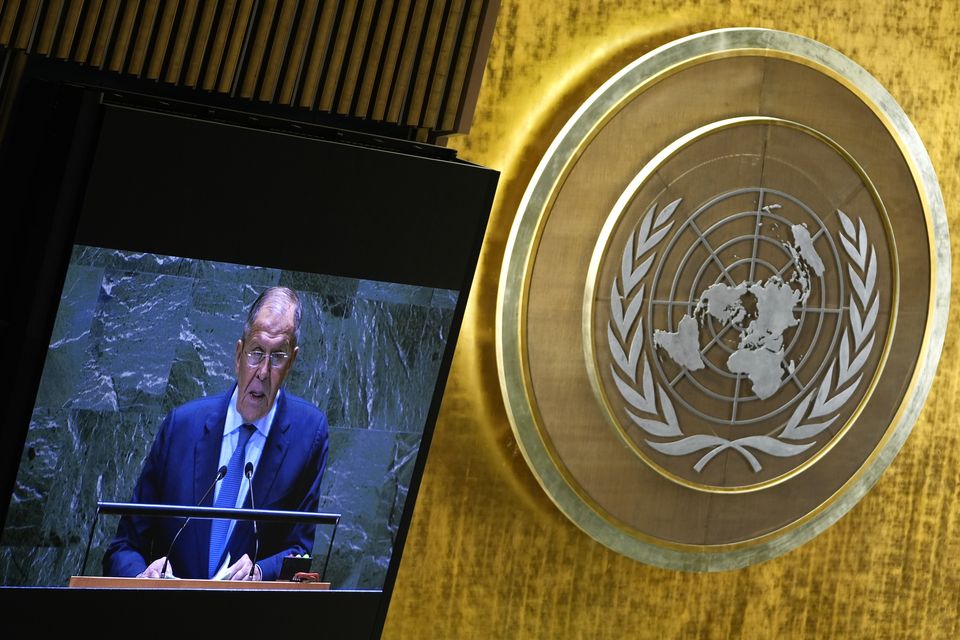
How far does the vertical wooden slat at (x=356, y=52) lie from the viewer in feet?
8.39

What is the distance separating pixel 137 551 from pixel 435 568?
1144 mm

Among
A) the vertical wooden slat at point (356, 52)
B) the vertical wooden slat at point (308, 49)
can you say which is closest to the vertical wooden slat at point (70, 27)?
the vertical wooden slat at point (308, 49)

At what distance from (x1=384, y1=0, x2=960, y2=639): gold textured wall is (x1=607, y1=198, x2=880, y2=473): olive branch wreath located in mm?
393

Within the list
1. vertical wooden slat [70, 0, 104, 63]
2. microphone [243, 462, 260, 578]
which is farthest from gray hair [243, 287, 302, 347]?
vertical wooden slat [70, 0, 104, 63]

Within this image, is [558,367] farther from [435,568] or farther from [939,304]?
[939,304]

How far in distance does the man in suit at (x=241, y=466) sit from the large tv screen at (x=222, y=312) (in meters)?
0.01

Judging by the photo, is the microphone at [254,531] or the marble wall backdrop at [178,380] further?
the microphone at [254,531]

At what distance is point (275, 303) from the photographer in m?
2.46

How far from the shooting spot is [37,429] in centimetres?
231

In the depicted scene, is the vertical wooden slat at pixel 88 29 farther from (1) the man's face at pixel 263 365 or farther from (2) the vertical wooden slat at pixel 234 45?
(1) the man's face at pixel 263 365

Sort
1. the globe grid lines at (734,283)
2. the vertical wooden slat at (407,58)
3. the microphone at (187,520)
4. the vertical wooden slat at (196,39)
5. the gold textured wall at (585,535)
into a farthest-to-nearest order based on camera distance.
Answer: the globe grid lines at (734,283), the gold textured wall at (585,535), the vertical wooden slat at (407,58), the microphone at (187,520), the vertical wooden slat at (196,39)

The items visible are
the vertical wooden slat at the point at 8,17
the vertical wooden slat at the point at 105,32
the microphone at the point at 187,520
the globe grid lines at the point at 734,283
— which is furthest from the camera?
the globe grid lines at the point at 734,283

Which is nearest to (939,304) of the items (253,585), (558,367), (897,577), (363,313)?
(897,577)

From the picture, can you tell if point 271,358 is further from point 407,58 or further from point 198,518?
point 407,58
